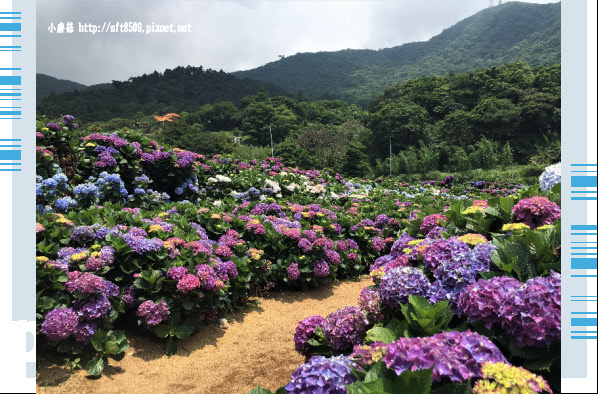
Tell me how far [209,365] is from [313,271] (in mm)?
1976

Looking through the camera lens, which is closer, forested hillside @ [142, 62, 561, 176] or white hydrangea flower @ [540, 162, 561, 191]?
white hydrangea flower @ [540, 162, 561, 191]

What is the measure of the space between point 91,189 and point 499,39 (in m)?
146

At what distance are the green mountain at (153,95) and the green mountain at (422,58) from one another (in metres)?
28.3

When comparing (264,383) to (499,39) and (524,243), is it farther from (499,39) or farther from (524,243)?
(499,39)

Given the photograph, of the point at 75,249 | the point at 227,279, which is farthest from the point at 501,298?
the point at 75,249

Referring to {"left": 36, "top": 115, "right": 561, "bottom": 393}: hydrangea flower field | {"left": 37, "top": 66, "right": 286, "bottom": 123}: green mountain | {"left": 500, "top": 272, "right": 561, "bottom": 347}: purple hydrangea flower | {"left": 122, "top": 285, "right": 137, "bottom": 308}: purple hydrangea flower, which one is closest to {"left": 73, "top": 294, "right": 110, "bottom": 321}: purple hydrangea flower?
{"left": 36, "top": 115, "right": 561, "bottom": 393}: hydrangea flower field

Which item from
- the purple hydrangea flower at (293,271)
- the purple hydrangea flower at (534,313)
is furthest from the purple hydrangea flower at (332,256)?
the purple hydrangea flower at (534,313)

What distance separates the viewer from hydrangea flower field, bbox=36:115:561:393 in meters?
1.33

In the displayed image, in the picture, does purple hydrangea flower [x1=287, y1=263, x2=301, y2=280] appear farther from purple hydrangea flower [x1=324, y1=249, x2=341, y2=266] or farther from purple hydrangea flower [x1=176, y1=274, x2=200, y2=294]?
purple hydrangea flower [x1=176, y1=274, x2=200, y2=294]

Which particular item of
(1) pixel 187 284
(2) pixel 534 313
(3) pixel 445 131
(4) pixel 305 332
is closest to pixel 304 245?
(1) pixel 187 284

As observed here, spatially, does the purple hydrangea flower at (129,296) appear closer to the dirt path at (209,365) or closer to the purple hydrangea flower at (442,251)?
the dirt path at (209,365)

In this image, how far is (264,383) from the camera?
2945mm

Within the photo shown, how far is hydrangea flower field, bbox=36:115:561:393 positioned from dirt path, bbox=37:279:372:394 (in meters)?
0.13

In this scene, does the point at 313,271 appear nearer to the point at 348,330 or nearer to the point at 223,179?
the point at 348,330
